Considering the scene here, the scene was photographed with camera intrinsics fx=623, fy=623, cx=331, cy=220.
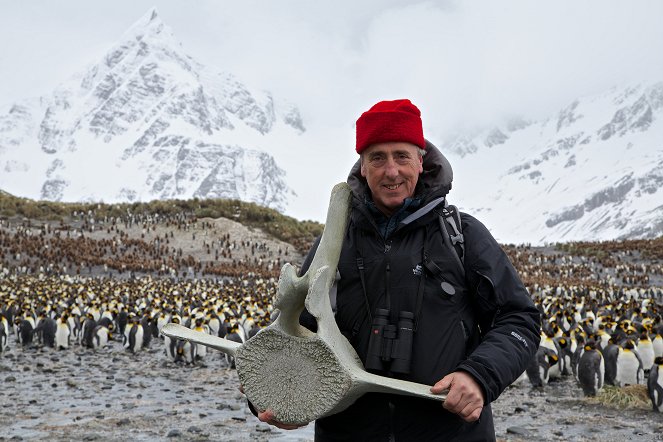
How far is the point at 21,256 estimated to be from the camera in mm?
33750

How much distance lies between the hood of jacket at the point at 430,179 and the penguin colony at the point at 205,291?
6.80 meters

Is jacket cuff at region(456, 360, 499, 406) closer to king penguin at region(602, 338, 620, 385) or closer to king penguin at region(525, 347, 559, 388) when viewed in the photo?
king penguin at region(525, 347, 559, 388)

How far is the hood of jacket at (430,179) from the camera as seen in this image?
94.9 inches

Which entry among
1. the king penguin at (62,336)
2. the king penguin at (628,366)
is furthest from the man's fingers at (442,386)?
the king penguin at (62,336)

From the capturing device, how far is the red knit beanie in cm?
239

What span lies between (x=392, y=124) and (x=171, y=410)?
22.6 feet

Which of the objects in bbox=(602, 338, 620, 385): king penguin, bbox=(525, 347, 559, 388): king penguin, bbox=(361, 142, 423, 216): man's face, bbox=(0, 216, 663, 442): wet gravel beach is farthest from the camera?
bbox=(525, 347, 559, 388): king penguin

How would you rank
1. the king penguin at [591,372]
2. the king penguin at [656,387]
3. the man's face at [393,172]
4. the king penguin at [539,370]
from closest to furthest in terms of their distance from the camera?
the man's face at [393,172] < the king penguin at [656,387] < the king penguin at [591,372] < the king penguin at [539,370]

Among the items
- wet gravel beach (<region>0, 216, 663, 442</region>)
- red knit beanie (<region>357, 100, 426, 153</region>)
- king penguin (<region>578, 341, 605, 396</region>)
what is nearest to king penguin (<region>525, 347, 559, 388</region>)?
wet gravel beach (<region>0, 216, 663, 442</region>)

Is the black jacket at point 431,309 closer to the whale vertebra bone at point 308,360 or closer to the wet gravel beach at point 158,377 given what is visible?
the whale vertebra bone at point 308,360

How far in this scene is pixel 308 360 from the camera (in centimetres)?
225

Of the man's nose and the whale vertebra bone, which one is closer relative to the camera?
the whale vertebra bone

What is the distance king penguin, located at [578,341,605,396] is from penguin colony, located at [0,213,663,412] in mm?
14

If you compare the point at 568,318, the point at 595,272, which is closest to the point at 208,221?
the point at 595,272
